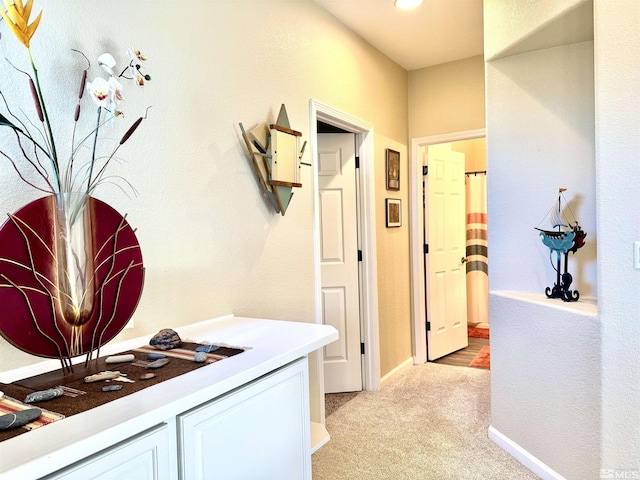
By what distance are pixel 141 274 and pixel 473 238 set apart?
4561 millimetres

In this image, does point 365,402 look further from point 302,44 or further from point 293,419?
point 302,44

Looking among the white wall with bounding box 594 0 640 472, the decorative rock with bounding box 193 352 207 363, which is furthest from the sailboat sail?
the decorative rock with bounding box 193 352 207 363

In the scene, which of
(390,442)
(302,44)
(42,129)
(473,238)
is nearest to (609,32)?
(302,44)

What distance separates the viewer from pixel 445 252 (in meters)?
4.21

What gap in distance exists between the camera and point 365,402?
3156 mm

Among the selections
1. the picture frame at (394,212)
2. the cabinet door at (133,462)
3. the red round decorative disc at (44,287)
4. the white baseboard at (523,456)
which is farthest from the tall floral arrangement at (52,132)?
the picture frame at (394,212)

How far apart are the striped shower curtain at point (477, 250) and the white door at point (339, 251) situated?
7.97 feet

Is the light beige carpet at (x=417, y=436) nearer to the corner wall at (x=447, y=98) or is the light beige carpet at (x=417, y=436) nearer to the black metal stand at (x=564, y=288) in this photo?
the black metal stand at (x=564, y=288)

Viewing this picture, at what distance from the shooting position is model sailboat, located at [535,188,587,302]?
85.4 inches

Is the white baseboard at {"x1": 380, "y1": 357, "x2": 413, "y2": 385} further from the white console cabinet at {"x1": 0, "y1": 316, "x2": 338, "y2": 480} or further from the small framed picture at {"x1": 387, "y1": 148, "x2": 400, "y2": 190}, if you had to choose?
the white console cabinet at {"x1": 0, "y1": 316, "x2": 338, "y2": 480}

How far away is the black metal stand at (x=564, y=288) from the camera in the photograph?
7.11ft

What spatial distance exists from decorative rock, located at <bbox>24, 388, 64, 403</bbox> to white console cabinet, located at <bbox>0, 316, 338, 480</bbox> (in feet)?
0.49

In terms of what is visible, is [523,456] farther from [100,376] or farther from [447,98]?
[447,98]

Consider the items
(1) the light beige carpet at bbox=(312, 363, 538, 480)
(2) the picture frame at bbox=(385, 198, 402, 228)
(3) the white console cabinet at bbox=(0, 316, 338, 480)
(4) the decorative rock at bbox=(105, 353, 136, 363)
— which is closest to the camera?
(3) the white console cabinet at bbox=(0, 316, 338, 480)
